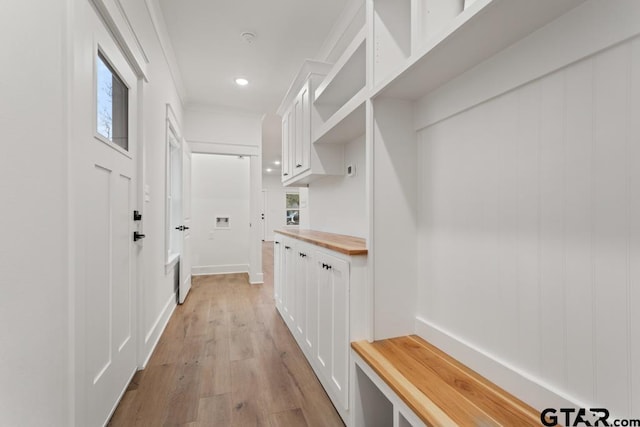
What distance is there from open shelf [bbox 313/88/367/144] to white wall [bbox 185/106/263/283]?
2435mm

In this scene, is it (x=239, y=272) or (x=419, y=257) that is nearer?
(x=419, y=257)

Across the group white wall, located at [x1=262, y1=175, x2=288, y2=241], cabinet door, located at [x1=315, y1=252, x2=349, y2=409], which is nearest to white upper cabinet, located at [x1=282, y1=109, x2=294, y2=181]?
cabinet door, located at [x1=315, y1=252, x2=349, y2=409]

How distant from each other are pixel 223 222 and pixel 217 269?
0.91m

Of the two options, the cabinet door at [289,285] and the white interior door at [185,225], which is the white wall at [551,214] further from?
the white interior door at [185,225]

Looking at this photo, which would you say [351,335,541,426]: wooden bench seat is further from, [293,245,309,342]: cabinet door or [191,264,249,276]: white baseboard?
[191,264,249,276]: white baseboard

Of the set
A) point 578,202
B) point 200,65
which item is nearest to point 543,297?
point 578,202

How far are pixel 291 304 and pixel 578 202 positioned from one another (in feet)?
7.10

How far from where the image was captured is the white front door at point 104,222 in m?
1.21

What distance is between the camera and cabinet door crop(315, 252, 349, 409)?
4.71 feet

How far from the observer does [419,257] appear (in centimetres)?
141

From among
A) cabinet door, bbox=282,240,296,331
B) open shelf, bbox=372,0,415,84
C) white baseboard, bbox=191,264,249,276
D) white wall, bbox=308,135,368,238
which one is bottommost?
white baseboard, bbox=191,264,249,276

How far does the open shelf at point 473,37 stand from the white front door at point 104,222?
1374 mm

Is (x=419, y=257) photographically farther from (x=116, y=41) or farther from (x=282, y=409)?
(x=116, y=41)

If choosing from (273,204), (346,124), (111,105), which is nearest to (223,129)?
(111,105)
